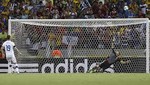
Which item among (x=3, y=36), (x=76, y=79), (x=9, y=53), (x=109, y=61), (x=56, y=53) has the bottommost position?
(x=109, y=61)

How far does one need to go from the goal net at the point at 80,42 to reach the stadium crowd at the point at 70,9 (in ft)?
13.3

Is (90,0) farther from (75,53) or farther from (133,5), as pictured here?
(75,53)

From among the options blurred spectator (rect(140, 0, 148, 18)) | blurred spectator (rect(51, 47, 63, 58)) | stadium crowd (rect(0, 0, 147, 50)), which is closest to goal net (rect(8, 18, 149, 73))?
blurred spectator (rect(51, 47, 63, 58))

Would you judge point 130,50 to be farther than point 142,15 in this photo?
No

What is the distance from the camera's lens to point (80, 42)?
13.0m

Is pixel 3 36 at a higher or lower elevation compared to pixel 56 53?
higher

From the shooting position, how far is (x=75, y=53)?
13.0m

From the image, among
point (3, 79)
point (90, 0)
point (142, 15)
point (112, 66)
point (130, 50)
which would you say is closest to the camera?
point (3, 79)

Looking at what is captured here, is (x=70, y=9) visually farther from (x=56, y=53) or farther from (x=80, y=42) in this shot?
(x=56, y=53)

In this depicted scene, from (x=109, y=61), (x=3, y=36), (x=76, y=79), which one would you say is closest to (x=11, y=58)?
(x=3, y=36)

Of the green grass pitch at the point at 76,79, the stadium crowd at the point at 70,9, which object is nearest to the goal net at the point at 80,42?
Answer: the stadium crowd at the point at 70,9

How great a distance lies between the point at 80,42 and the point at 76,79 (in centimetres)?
763

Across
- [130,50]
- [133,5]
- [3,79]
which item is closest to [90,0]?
[133,5]

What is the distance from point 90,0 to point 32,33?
22.3 feet
